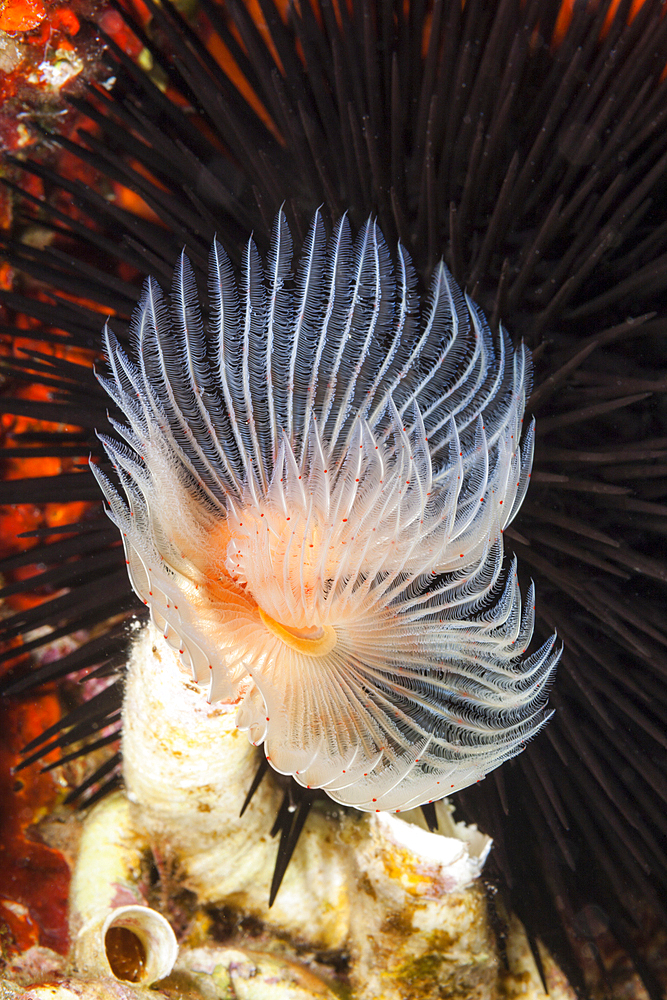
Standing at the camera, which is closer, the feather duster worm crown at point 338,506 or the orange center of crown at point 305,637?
the feather duster worm crown at point 338,506

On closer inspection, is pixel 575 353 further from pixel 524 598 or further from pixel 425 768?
pixel 425 768

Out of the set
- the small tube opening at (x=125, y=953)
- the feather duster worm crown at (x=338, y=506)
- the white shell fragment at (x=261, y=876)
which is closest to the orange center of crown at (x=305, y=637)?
the feather duster worm crown at (x=338, y=506)

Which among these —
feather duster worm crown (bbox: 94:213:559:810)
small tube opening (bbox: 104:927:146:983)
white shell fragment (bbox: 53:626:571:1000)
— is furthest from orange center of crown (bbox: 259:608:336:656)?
small tube opening (bbox: 104:927:146:983)

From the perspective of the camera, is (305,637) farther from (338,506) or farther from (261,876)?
(261,876)

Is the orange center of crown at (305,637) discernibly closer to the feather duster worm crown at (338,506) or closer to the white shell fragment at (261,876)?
the feather duster worm crown at (338,506)

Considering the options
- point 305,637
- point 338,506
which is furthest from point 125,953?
point 338,506

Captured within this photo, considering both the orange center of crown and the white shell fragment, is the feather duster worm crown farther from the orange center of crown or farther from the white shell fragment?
the white shell fragment

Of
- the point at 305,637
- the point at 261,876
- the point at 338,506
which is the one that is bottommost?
the point at 261,876

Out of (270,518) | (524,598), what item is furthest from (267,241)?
(524,598)
